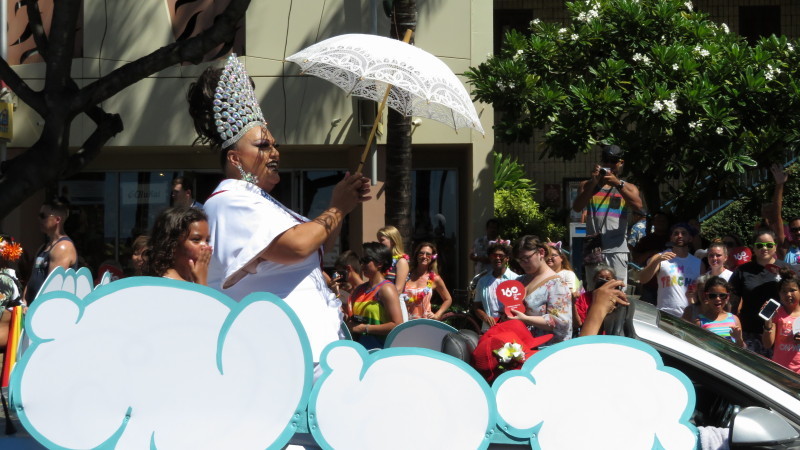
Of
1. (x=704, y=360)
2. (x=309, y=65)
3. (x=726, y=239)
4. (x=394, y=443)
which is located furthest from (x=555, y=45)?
(x=394, y=443)

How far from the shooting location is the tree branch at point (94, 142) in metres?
11.2

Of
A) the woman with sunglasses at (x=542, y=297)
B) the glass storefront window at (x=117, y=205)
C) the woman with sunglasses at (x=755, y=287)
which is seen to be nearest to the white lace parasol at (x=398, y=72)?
the woman with sunglasses at (x=542, y=297)

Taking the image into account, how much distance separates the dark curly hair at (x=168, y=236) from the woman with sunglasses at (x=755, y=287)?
593 cm

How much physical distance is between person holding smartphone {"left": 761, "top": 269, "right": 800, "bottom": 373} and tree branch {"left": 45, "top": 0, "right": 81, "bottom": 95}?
7595 mm

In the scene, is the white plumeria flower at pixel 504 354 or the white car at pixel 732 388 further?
the white plumeria flower at pixel 504 354

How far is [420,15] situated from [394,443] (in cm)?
1188

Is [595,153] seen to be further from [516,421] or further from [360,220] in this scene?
[516,421]

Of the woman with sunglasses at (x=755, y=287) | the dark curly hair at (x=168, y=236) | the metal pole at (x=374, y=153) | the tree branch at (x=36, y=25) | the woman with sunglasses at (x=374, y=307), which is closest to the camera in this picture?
the dark curly hair at (x=168, y=236)

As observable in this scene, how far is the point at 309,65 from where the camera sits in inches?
211

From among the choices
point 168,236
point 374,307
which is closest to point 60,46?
point 374,307

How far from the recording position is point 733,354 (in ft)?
13.3

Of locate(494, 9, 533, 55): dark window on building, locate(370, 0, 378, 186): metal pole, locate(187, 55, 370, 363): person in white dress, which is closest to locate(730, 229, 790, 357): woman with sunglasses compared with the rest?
locate(187, 55, 370, 363): person in white dress

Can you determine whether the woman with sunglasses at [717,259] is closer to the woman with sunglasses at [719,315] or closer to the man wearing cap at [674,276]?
the man wearing cap at [674,276]

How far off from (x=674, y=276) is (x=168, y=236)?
21.1 ft
